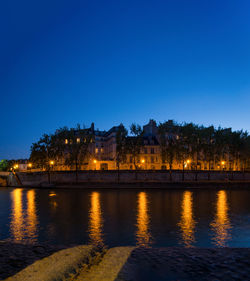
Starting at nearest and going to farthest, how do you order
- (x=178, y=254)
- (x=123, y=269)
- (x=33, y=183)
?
(x=123, y=269) → (x=178, y=254) → (x=33, y=183)

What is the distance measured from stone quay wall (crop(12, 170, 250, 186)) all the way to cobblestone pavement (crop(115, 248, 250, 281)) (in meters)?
59.7

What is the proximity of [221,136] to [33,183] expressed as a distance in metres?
60.6

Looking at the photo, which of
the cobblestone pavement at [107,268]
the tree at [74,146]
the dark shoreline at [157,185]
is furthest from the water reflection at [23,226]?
the tree at [74,146]

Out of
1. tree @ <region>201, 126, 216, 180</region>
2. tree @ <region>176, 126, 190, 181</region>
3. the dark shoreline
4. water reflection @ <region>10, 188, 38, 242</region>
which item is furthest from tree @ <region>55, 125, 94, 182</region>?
water reflection @ <region>10, 188, 38, 242</region>

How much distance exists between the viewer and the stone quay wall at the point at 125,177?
7369cm

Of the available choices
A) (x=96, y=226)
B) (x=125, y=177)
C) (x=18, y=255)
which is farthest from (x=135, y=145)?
(x=18, y=255)

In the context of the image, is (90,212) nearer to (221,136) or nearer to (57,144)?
(57,144)

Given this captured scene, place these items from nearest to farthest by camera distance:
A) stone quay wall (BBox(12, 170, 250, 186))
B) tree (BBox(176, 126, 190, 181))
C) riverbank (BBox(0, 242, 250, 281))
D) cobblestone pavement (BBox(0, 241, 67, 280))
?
1. riverbank (BBox(0, 242, 250, 281))
2. cobblestone pavement (BBox(0, 241, 67, 280))
3. stone quay wall (BBox(12, 170, 250, 186))
4. tree (BBox(176, 126, 190, 181))

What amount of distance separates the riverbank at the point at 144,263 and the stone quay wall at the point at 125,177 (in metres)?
59.3

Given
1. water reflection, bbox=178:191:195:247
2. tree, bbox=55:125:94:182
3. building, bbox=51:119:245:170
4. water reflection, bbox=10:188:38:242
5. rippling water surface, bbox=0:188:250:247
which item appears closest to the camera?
water reflection, bbox=178:191:195:247

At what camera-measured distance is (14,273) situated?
9.52m

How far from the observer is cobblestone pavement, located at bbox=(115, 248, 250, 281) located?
948 centimetres

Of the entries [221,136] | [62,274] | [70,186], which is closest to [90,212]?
[62,274]

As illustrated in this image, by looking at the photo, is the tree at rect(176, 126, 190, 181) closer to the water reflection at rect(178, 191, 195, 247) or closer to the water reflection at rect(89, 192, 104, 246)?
the water reflection at rect(178, 191, 195, 247)
